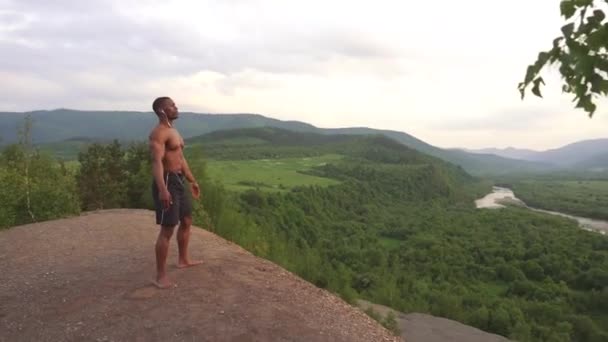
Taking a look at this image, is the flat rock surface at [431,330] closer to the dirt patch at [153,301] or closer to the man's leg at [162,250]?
the dirt patch at [153,301]

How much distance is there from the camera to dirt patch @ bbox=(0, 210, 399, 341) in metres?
5.09

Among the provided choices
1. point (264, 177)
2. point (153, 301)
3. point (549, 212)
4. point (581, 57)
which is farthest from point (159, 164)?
point (549, 212)

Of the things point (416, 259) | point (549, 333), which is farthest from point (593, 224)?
point (549, 333)

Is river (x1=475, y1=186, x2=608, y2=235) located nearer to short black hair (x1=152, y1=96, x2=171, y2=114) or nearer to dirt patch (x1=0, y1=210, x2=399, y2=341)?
dirt patch (x1=0, y1=210, x2=399, y2=341)

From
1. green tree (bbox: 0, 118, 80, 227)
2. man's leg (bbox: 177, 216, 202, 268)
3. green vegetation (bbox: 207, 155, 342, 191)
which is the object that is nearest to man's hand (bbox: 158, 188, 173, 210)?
man's leg (bbox: 177, 216, 202, 268)

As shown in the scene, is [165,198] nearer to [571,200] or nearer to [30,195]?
[30,195]

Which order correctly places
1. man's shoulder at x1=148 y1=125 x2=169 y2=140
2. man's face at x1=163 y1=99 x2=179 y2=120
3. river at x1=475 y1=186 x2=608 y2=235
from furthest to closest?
river at x1=475 y1=186 x2=608 y2=235 < man's face at x1=163 y1=99 x2=179 y2=120 < man's shoulder at x1=148 y1=125 x2=169 y2=140

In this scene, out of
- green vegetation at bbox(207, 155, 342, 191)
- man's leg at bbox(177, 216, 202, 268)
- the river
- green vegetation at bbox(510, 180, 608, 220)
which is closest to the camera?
man's leg at bbox(177, 216, 202, 268)

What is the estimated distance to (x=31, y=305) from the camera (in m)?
5.83

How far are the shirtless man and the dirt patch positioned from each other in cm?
56

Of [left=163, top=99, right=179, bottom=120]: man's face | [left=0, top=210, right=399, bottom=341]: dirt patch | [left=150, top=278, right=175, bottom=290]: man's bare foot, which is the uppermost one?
[left=163, top=99, right=179, bottom=120]: man's face

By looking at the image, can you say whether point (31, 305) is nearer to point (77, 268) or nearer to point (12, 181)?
point (77, 268)

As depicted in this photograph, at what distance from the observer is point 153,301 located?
559 centimetres

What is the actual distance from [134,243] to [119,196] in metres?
6.02
